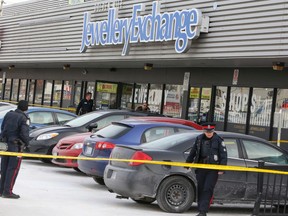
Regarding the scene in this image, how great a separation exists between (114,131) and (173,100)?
11.9 m

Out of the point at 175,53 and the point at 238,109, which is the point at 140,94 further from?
the point at 175,53

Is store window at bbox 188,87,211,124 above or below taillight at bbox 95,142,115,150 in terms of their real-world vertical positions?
above

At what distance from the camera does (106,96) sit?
26547 millimetres

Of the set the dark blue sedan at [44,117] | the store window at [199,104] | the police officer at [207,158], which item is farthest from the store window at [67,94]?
the police officer at [207,158]

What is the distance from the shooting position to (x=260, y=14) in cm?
1614

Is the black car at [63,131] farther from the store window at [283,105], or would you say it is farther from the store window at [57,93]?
the store window at [57,93]

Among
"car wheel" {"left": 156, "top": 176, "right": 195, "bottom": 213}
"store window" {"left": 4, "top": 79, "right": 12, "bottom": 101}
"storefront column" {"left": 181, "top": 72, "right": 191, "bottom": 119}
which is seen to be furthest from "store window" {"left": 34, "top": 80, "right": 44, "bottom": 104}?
"car wheel" {"left": 156, "top": 176, "right": 195, "bottom": 213}

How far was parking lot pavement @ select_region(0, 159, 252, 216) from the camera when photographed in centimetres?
903

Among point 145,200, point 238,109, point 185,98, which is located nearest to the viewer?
point 145,200

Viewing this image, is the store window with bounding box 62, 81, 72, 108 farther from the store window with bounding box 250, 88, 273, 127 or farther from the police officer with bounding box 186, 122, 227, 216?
the police officer with bounding box 186, 122, 227, 216

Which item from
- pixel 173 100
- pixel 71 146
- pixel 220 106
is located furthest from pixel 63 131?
pixel 173 100

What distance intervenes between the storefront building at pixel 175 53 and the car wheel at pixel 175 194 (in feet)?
21.4

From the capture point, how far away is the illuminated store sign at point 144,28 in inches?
717

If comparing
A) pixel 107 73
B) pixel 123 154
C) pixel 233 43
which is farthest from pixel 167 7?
pixel 123 154
